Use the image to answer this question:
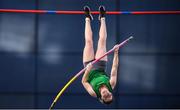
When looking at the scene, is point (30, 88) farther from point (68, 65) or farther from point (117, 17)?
point (117, 17)

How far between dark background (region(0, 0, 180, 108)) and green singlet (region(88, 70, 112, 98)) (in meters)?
5.93

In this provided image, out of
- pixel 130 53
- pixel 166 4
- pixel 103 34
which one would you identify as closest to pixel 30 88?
pixel 130 53

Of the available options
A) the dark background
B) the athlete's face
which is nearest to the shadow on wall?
the dark background

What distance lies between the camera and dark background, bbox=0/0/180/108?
2041cm

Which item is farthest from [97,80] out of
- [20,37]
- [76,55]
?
[20,37]

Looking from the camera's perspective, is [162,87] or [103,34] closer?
[103,34]

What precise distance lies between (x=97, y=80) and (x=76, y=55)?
635cm

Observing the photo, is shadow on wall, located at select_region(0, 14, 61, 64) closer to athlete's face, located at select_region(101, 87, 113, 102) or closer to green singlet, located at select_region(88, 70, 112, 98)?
green singlet, located at select_region(88, 70, 112, 98)

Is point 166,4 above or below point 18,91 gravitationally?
above

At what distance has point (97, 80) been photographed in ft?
46.4

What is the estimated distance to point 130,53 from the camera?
67.1 feet

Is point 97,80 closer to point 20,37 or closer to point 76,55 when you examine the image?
point 76,55

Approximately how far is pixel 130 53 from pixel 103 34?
589 cm

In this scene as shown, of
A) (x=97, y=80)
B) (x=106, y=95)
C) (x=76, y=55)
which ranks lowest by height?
(x=76, y=55)
